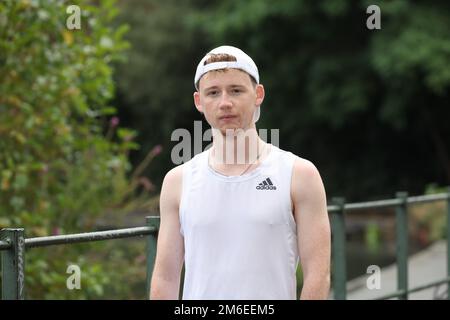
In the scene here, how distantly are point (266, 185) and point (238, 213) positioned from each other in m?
0.11

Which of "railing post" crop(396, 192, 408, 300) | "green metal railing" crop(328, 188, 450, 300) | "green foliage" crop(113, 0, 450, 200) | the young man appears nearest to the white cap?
the young man

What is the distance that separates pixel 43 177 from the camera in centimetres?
732

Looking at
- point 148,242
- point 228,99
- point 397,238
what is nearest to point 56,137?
point 397,238

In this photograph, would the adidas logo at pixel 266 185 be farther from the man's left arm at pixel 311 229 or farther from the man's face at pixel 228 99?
the man's face at pixel 228 99

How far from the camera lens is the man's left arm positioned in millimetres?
2666

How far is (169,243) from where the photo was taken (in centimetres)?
278

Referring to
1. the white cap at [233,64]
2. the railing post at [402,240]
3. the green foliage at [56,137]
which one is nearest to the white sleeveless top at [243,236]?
the white cap at [233,64]

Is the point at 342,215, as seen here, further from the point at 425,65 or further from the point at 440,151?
the point at 440,151

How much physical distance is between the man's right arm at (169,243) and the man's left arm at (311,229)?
1.09ft

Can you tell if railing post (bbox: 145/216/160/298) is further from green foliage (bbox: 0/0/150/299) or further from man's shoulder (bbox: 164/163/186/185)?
green foliage (bbox: 0/0/150/299)

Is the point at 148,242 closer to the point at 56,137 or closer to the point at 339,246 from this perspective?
the point at 339,246

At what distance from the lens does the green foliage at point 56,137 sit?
686cm

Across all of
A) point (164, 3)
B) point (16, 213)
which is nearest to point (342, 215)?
point (16, 213)

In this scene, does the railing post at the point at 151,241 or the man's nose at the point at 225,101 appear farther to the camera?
the railing post at the point at 151,241
